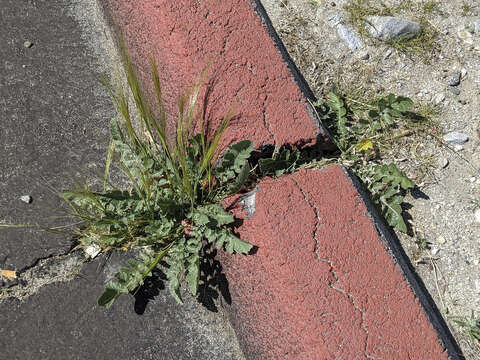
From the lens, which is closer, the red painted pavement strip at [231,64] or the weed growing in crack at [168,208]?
the weed growing in crack at [168,208]

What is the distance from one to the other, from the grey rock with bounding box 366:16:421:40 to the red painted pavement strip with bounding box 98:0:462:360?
636mm

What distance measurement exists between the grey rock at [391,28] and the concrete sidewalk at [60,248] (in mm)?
1295

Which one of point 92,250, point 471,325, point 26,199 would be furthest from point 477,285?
point 26,199

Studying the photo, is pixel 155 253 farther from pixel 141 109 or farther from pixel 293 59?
pixel 293 59

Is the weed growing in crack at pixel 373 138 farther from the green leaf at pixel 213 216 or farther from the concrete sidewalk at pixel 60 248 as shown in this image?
the concrete sidewalk at pixel 60 248

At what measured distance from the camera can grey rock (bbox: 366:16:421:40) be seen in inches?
87.9

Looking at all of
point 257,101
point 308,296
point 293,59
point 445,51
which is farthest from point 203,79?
point 445,51

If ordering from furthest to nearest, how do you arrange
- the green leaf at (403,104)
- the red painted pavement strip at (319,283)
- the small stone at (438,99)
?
the small stone at (438,99) < the green leaf at (403,104) < the red painted pavement strip at (319,283)

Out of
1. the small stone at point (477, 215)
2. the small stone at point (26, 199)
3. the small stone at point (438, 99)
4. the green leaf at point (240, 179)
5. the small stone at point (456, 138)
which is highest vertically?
the small stone at point (26, 199)

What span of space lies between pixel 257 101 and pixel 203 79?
0.77 ft

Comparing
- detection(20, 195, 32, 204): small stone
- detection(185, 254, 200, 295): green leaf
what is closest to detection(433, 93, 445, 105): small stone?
detection(185, 254, 200, 295): green leaf

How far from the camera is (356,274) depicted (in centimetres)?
166

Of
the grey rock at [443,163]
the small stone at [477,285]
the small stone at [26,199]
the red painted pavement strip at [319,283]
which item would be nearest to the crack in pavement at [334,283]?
the red painted pavement strip at [319,283]

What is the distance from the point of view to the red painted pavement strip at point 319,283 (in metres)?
1.60
